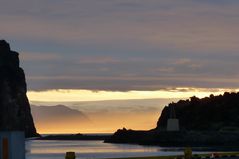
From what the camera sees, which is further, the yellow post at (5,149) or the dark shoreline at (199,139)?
the dark shoreline at (199,139)

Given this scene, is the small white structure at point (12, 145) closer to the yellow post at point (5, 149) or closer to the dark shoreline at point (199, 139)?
the yellow post at point (5, 149)

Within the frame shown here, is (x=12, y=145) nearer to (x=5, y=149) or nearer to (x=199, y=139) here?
(x=5, y=149)

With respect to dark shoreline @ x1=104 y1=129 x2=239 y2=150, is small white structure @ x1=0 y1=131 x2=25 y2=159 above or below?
below

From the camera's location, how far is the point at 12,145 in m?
23.3

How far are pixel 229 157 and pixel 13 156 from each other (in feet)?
106

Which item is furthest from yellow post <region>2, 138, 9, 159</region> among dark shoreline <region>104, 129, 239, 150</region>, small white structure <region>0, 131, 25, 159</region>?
dark shoreline <region>104, 129, 239, 150</region>

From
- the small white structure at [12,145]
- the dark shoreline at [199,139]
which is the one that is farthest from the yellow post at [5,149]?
the dark shoreline at [199,139]

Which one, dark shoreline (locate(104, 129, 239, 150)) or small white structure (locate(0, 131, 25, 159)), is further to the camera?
dark shoreline (locate(104, 129, 239, 150))

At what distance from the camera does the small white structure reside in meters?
23.2

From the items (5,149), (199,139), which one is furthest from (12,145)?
(199,139)

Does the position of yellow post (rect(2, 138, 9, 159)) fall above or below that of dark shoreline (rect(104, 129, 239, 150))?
below

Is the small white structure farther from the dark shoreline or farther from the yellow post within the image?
the dark shoreline

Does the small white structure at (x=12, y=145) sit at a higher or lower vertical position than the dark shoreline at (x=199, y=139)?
lower

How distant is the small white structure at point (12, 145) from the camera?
23.2 meters
